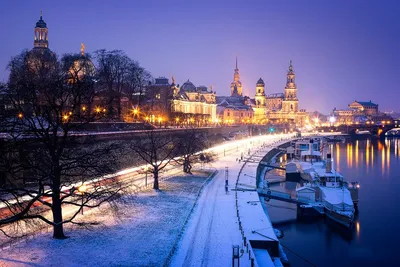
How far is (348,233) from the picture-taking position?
1396 inches

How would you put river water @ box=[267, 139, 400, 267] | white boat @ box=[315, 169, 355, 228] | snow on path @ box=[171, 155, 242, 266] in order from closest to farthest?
snow on path @ box=[171, 155, 242, 266], river water @ box=[267, 139, 400, 267], white boat @ box=[315, 169, 355, 228]

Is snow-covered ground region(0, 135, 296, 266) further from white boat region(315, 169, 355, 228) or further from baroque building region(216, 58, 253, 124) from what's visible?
baroque building region(216, 58, 253, 124)

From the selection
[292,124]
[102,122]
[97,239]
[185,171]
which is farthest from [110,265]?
[292,124]

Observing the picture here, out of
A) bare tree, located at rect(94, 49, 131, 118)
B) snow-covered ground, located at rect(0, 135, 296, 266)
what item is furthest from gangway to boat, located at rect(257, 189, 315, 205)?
bare tree, located at rect(94, 49, 131, 118)

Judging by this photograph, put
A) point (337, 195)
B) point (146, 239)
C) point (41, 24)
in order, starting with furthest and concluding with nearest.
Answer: point (41, 24) < point (337, 195) < point (146, 239)

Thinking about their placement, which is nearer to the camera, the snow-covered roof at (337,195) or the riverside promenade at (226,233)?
the riverside promenade at (226,233)

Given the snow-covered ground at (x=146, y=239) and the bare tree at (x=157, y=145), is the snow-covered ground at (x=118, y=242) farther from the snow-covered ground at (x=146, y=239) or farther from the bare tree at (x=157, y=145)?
the bare tree at (x=157, y=145)

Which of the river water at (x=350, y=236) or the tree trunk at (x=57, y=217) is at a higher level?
the tree trunk at (x=57, y=217)

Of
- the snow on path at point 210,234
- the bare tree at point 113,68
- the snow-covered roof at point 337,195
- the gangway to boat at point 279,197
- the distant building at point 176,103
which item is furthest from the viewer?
the distant building at point 176,103

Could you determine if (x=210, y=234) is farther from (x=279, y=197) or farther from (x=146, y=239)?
(x=279, y=197)

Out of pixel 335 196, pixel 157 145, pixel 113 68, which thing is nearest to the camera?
pixel 335 196

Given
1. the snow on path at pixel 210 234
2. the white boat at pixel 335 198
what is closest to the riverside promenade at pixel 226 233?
the snow on path at pixel 210 234

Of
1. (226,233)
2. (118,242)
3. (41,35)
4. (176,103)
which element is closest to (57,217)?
(118,242)

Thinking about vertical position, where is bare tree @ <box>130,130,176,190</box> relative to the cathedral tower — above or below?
below
